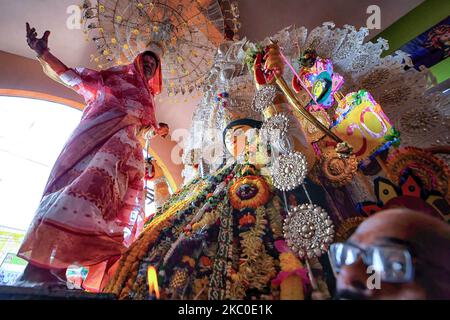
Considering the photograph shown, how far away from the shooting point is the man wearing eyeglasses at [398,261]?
0.53 m

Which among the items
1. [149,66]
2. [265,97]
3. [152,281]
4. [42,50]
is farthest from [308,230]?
[42,50]

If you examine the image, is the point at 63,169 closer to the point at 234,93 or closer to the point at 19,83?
the point at 234,93

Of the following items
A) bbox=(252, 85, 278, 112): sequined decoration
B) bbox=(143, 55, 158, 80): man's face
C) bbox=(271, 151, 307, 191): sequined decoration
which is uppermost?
bbox=(143, 55, 158, 80): man's face

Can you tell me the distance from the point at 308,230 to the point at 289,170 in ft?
0.72

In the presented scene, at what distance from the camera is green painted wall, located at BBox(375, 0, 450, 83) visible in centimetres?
163

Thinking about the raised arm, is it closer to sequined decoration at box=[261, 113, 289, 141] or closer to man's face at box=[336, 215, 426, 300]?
sequined decoration at box=[261, 113, 289, 141]

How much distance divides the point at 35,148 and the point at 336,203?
252cm

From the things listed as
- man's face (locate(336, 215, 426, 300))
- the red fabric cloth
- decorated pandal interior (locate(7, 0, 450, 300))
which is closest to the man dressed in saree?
the red fabric cloth

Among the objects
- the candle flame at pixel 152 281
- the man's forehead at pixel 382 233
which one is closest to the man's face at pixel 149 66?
the candle flame at pixel 152 281

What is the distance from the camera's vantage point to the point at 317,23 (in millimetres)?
2102

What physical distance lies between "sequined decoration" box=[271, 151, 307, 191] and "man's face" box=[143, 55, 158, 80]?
0.86m

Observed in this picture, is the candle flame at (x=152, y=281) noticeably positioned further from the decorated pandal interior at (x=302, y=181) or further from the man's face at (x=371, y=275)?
the man's face at (x=371, y=275)

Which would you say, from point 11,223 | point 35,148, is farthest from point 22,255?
point 35,148
